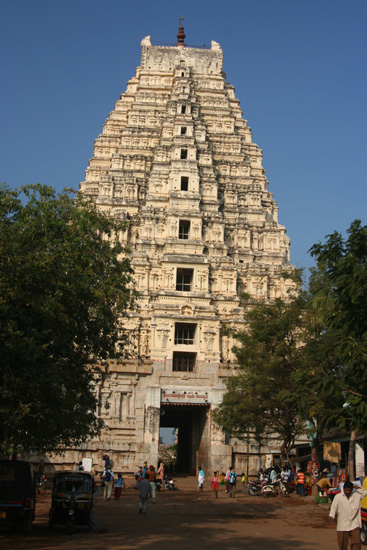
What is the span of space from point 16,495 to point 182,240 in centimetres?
3445

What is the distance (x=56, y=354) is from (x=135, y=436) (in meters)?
23.9

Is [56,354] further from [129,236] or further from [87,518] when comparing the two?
[129,236]

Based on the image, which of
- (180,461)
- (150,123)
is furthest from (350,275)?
(150,123)

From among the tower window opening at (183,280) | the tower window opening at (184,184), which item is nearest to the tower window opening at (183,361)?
the tower window opening at (183,280)

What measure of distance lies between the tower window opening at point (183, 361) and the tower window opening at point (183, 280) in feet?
18.3

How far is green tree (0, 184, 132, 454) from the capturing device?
17.6 metres

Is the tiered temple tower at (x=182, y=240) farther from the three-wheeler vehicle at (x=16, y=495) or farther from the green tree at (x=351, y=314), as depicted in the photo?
the green tree at (x=351, y=314)

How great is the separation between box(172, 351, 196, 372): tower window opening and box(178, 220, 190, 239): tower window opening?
10.2 meters

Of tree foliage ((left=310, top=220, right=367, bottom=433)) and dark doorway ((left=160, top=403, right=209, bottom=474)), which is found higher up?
tree foliage ((left=310, top=220, right=367, bottom=433))

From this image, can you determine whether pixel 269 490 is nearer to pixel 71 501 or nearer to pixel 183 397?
pixel 183 397

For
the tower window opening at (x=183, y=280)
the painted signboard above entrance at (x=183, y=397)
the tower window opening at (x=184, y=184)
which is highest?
the tower window opening at (x=184, y=184)

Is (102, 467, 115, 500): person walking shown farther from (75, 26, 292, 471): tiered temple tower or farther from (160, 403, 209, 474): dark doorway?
(160, 403, 209, 474): dark doorway

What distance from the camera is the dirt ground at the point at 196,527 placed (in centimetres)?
1759

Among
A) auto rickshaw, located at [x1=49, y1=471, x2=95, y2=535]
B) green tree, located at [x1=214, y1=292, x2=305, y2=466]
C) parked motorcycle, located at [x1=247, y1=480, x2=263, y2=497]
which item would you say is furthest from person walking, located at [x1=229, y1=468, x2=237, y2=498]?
auto rickshaw, located at [x1=49, y1=471, x2=95, y2=535]
